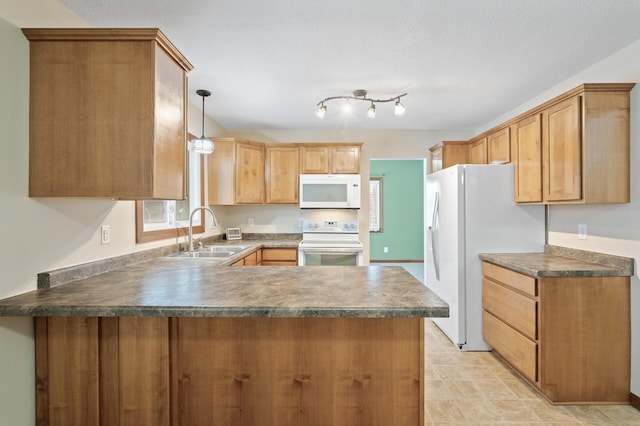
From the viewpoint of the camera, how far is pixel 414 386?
1.34m

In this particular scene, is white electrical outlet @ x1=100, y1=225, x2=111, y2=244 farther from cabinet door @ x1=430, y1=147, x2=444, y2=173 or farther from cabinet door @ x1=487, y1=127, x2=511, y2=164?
cabinet door @ x1=430, y1=147, x2=444, y2=173

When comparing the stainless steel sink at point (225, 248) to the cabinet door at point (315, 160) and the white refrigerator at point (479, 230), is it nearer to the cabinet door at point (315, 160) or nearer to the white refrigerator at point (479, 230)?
the cabinet door at point (315, 160)

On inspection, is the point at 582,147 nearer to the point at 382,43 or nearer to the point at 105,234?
the point at 382,43

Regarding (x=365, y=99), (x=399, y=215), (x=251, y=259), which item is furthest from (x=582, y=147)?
(x=399, y=215)

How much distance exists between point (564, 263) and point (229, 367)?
97.3 inches

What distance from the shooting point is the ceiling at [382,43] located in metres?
1.73

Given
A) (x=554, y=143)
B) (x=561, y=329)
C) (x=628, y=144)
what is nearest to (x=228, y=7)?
(x=554, y=143)

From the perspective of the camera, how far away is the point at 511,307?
249 centimetres

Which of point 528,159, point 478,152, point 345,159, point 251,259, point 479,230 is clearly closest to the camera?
point 528,159

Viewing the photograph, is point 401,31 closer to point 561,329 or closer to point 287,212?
point 561,329

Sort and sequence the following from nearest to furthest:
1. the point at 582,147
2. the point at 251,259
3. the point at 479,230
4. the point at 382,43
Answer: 1. the point at 382,43
2. the point at 582,147
3. the point at 479,230
4. the point at 251,259

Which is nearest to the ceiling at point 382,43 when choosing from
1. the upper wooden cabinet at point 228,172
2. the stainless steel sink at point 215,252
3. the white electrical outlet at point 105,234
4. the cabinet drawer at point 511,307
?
the upper wooden cabinet at point 228,172

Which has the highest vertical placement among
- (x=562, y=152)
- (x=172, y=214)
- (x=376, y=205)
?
(x=562, y=152)

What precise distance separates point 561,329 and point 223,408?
2225 millimetres
